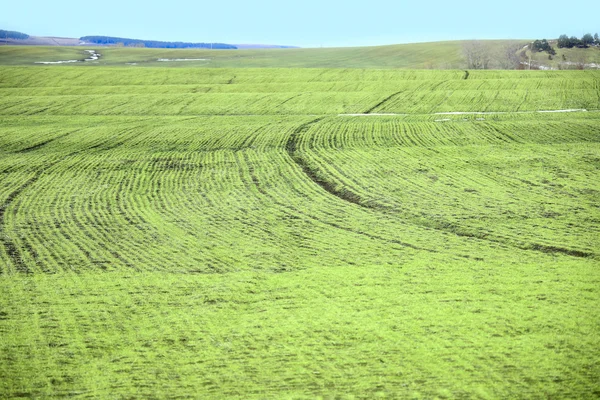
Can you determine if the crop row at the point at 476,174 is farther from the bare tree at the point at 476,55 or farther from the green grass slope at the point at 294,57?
the green grass slope at the point at 294,57

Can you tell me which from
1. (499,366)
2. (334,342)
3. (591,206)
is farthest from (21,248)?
(591,206)

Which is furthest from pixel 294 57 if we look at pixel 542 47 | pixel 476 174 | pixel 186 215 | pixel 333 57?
pixel 186 215

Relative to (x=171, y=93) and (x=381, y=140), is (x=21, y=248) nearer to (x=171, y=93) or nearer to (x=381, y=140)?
(x=381, y=140)

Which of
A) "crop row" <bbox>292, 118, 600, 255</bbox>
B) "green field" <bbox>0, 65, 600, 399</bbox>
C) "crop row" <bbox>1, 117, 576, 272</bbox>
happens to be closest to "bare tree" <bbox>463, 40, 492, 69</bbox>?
"green field" <bbox>0, 65, 600, 399</bbox>

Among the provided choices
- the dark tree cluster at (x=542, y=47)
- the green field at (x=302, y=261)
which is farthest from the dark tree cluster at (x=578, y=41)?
the green field at (x=302, y=261)

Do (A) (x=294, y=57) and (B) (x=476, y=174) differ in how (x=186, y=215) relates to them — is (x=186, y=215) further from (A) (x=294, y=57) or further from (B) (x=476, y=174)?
(A) (x=294, y=57)
